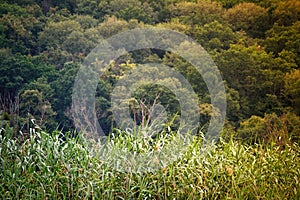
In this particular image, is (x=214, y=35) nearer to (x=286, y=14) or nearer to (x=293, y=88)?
(x=286, y=14)

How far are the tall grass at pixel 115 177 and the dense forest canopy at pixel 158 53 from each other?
350 inches

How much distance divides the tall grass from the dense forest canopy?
29.2 ft

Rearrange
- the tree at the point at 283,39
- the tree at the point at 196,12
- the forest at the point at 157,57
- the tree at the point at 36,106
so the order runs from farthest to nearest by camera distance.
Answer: the tree at the point at 196,12, the tree at the point at 283,39, the forest at the point at 157,57, the tree at the point at 36,106

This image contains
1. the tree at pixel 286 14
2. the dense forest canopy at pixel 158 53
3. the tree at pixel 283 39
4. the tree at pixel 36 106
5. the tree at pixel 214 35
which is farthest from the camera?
the tree at pixel 214 35

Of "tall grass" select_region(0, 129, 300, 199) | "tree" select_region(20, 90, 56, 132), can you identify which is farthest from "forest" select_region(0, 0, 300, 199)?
"tall grass" select_region(0, 129, 300, 199)

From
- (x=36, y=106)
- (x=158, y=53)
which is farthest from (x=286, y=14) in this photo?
(x=36, y=106)

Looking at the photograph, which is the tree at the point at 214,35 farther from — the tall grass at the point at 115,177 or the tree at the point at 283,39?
the tall grass at the point at 115,177

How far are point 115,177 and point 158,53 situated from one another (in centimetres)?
1289

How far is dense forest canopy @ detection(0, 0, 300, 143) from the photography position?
12.9m

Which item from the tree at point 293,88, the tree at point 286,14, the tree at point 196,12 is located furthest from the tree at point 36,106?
the tree at point 286,14

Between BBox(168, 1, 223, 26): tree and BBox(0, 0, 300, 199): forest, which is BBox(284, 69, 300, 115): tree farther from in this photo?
BBox(168, 1, 223, 26): tree

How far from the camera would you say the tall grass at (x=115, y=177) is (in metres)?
2.62

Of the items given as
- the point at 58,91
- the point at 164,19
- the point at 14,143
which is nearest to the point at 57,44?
the point at 58,91

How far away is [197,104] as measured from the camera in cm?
1280
